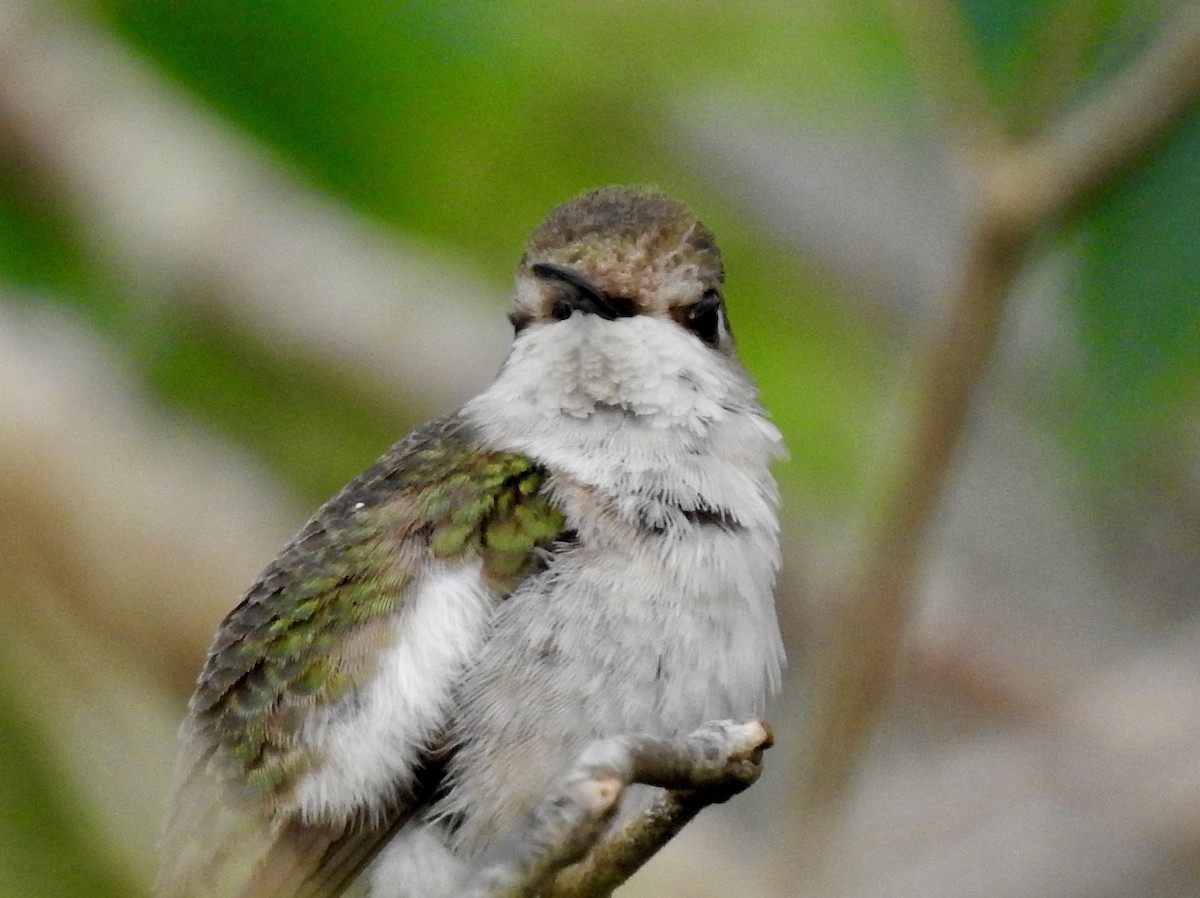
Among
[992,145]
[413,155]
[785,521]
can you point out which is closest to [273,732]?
[992,145]

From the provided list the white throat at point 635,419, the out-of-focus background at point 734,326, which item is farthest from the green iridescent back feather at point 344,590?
the out-of-focus background at point 734,326

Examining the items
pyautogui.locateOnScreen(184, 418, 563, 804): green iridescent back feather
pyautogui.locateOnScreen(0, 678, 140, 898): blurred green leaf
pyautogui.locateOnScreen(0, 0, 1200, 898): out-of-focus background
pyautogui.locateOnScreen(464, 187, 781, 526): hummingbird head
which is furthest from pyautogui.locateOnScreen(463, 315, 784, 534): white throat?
pyautogui.locateOnScreen(0, 678, 140, 898): blurred green leaf

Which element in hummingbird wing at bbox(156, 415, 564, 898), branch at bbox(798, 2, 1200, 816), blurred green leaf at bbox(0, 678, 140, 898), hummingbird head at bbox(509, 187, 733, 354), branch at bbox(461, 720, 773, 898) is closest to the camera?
blurred green leaf at bbox(0, 678, 140, 898)

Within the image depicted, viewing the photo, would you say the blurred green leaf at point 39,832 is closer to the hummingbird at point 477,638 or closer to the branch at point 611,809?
the branch at point 611,809

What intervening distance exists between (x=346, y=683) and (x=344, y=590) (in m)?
0.15

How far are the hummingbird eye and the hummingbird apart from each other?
8.4 inches

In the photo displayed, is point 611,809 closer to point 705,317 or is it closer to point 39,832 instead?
point 39,832

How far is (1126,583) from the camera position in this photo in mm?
5266

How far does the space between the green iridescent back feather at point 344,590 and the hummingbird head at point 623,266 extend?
1.13 ft

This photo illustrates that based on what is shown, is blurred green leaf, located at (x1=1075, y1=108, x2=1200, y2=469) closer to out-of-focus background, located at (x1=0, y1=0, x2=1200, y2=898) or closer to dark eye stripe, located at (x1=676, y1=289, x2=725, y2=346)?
out-of-focus background, located at (x1=0, y1=0, x2=1200, y2=898)

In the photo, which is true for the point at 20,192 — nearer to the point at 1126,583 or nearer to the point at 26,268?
the point at 26,268

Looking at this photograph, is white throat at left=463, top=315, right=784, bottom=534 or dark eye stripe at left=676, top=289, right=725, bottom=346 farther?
dark eye stripe at left=676, top=289, right=725, bottom=346

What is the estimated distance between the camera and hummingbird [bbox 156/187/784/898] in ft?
6.85

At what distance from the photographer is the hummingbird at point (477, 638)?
6.85 ft
